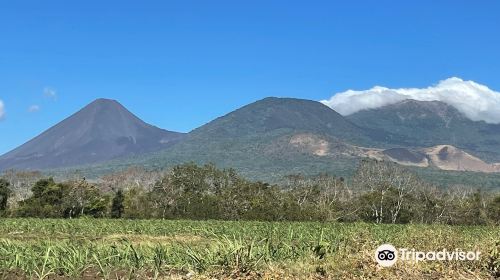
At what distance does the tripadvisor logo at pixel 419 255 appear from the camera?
10.9m

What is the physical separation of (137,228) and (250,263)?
31614 mm

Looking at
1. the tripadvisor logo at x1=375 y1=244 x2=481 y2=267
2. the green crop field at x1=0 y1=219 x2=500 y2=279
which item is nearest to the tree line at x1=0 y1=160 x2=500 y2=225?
the green crop field at x1=0 y1=219 x2=500 y2=279

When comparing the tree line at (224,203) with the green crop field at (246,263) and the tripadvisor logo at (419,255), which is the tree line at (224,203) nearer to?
the green crop field at (246,263)

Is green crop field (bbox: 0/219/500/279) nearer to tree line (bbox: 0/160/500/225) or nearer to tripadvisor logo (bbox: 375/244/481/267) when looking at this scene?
tripadvisor logo (bbox: 375/244/481/267)

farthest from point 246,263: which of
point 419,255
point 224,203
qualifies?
→ point 224,203

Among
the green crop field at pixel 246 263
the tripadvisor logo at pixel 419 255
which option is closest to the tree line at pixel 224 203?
the green crop field at pixel 246 263

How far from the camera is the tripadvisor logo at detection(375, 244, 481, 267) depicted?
35.7ft

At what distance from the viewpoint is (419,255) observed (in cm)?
1166

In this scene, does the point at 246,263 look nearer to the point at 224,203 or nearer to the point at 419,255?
the point at 419,255

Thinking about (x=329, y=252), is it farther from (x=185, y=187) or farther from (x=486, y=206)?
(x=486, y=206)

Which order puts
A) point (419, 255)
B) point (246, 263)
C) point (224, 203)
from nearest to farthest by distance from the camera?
point (246, 263) → point (419, 255) → point (224, 203)

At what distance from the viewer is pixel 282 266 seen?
32.7 ft

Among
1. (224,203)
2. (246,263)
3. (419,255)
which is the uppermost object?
(246,263)

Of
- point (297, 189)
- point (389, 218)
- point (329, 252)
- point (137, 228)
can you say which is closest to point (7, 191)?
point (137, 228)
